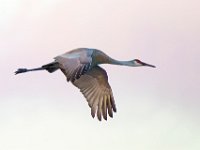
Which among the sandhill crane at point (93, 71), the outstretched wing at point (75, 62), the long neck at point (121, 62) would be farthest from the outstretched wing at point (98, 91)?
the outstretched wing at point (75, 62)

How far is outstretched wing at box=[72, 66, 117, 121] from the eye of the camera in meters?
43.5

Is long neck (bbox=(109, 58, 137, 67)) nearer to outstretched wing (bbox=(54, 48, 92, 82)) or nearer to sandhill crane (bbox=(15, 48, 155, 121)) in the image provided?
sandhill crane (bbox=(15, 48, 155, 121))

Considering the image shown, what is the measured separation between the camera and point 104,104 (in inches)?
1725

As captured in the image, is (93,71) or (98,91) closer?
(98,91)

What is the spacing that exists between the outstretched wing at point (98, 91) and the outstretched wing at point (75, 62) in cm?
280

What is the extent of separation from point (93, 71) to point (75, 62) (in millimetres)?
6354

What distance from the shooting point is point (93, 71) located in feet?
149

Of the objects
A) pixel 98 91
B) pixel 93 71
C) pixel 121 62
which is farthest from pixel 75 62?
pixel 121 62

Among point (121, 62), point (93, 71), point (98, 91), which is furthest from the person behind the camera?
point (121, 62)

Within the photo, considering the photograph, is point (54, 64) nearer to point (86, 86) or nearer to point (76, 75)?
point (86, 86)

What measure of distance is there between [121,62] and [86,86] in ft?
6.31

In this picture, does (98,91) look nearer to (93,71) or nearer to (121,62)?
(93,71)

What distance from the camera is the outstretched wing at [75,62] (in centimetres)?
3822

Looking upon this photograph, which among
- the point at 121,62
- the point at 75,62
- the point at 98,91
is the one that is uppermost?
the point at 75,62
